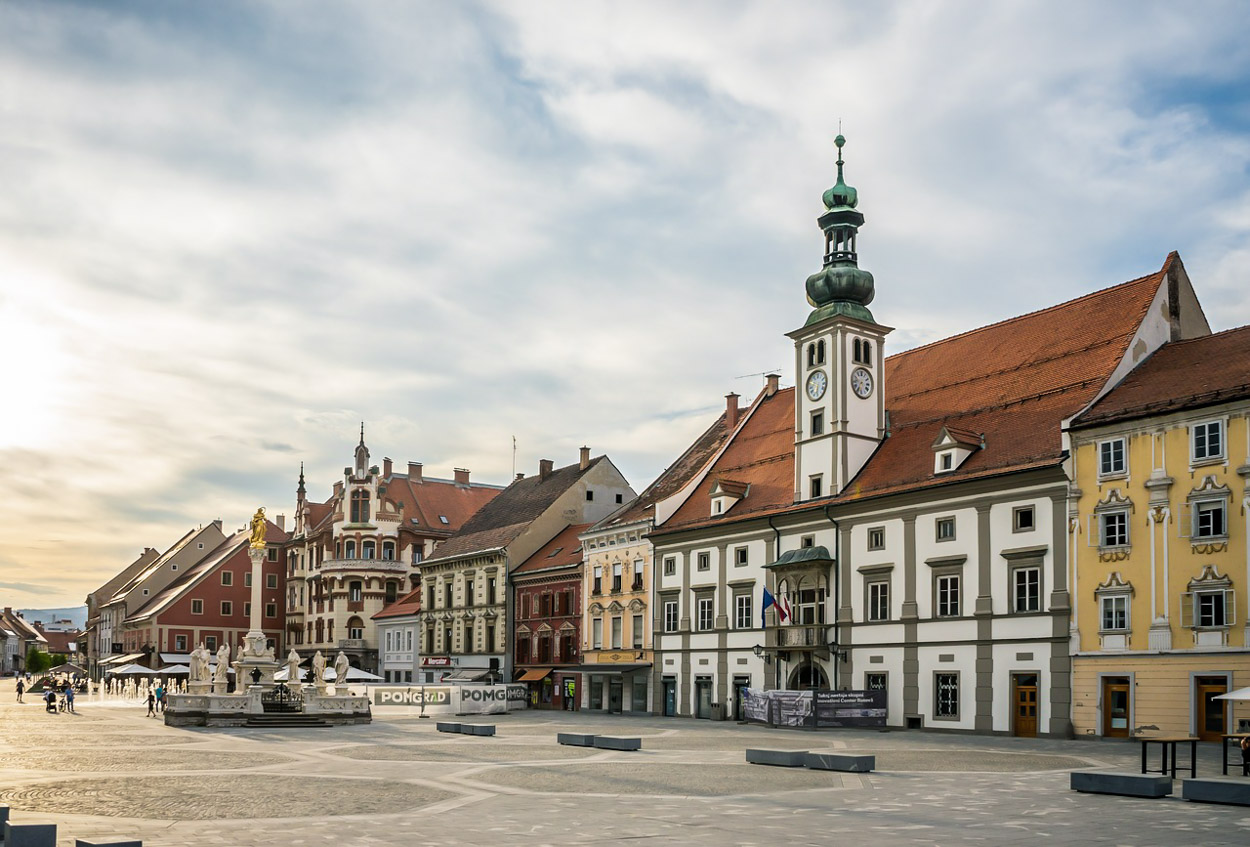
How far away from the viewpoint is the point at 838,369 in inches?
2185

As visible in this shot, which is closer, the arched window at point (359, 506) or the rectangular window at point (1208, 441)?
the rectangular window at point (1208, 441)

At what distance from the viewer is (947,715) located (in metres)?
47.0

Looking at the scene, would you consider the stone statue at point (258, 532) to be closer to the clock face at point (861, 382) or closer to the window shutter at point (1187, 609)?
the clock face at point (861, 382)

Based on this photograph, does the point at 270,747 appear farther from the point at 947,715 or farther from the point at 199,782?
the point at 947,715

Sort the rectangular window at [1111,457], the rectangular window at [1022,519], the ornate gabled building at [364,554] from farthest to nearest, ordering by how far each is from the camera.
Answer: the ornate gabled building at [364,554]
the rectangular window at [1022,519]
the rectangular window at [1111,457]

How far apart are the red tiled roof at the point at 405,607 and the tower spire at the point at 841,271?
1771 inches

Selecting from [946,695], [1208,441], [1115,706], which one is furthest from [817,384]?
[1115,706]

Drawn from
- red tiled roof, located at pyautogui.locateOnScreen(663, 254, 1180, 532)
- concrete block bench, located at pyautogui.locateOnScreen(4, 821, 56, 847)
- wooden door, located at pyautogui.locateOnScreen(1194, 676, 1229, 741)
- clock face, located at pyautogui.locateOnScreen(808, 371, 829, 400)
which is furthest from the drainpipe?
concrete block bench, located at pyautogui.locateOnScreen(4, 821, 56, 847)

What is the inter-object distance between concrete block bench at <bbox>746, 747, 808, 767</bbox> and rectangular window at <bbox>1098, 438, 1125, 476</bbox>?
1835 cm

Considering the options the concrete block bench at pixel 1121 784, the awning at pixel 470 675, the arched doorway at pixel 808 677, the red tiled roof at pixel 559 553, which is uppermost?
the red tiled roof at pixel 559 553

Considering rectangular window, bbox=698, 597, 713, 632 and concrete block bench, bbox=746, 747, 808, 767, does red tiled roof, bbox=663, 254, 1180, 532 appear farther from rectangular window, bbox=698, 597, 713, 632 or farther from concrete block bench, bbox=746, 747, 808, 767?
concrete block bench, bbox=746, 747, 808, 767

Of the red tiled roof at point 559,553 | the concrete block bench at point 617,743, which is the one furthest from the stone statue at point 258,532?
the concrete block bench at point 617,743

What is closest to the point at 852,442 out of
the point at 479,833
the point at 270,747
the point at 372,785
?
the point at 270,747

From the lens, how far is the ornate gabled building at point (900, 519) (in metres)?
44.8
